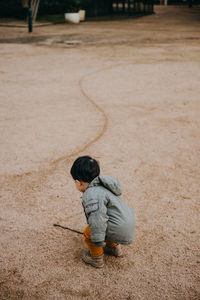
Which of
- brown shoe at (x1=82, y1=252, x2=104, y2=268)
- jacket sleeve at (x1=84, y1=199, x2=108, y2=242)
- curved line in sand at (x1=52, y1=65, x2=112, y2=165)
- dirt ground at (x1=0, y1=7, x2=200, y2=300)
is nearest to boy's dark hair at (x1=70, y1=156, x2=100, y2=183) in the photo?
jacket sleeve at (x1=84, y1=199, x2=108, y2=242)

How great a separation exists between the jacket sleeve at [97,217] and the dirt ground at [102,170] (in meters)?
0.38

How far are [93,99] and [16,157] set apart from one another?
2400 mm

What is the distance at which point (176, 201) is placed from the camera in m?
3.02

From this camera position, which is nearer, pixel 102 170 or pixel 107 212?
pixel 107 212

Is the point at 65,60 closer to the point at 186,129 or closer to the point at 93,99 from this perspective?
the point at 93,99

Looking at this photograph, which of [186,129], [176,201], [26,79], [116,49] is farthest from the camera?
[116,49]

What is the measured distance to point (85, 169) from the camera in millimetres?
2066

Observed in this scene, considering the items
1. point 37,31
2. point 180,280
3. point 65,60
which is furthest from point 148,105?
point 37,31

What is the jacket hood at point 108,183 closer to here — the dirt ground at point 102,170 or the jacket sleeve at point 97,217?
the jacket sleeve at point 97,217

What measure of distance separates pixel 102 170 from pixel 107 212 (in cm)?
143

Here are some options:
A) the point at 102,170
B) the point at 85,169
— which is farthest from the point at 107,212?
the point at 102,170

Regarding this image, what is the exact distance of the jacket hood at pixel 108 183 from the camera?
2023 mm

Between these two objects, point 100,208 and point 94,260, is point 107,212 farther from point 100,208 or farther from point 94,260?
point 94,260

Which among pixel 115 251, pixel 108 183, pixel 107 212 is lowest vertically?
pixel 115 251
